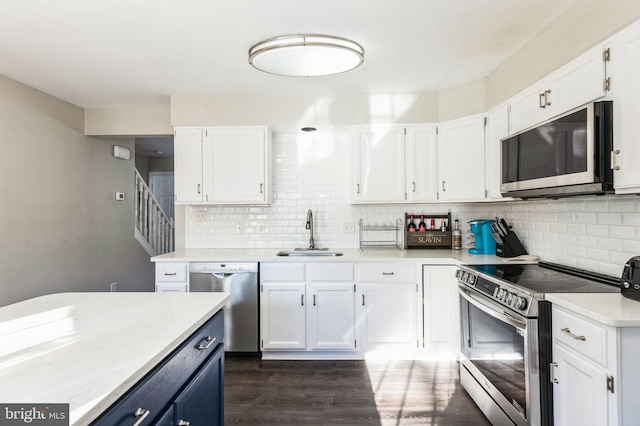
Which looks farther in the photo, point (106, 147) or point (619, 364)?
point (106, 147)

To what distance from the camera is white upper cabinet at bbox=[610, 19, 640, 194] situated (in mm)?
1604

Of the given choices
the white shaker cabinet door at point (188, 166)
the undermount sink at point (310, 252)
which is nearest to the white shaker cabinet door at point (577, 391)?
the undermount sink at point (310, 252)

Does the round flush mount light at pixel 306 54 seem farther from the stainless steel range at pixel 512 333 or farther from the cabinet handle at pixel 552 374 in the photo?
the cabinet handle at pixel 552 374

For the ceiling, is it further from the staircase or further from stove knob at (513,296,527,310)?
the staircase

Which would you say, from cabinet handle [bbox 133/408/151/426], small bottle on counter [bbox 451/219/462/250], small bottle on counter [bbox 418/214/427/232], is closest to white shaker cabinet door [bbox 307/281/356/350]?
small bottle on counter [bbox 418/214/427/232]

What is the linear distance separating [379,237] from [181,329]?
110 inches

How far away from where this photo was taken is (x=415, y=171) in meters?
3.47

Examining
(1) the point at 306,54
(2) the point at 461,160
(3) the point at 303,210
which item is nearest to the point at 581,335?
(2) the point at 461,160

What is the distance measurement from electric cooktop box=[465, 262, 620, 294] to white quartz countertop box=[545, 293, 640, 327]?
92 millimetres

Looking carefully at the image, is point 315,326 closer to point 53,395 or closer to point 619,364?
point 619,364

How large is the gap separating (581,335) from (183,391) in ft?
5.27

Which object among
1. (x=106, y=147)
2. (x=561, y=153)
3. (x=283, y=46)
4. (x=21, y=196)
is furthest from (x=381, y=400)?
(x=106, y=147)

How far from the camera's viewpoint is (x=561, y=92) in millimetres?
2117

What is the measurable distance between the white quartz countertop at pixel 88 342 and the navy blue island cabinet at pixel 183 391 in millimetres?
46
